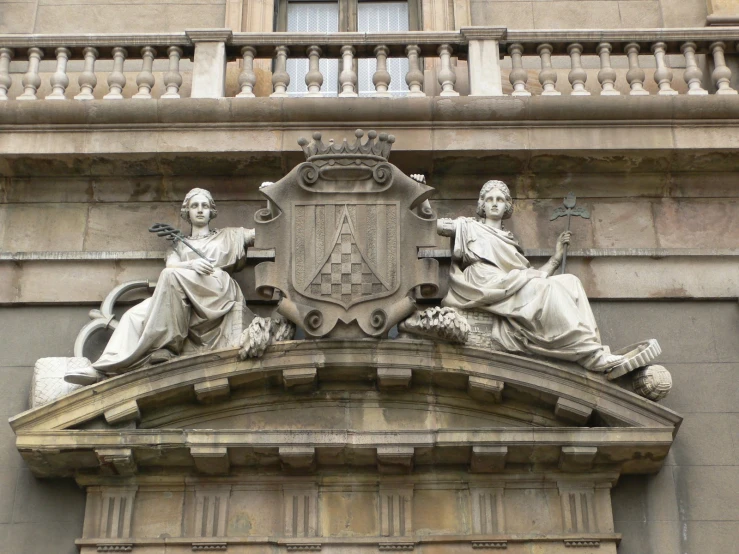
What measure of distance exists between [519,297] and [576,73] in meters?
3.00

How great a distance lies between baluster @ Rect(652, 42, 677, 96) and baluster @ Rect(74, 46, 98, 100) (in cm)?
570

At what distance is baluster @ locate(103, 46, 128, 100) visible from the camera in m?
16.1

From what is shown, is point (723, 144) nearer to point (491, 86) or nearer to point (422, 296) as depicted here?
point (491, 86)

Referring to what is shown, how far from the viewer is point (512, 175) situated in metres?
15.8

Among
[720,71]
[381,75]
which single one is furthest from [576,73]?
[381,75]

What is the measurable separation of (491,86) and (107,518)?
5.76 m

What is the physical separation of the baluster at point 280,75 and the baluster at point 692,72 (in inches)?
160

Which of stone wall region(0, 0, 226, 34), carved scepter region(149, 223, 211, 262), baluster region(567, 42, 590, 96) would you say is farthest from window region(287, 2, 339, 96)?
carved scepter region(149, 223, 211, 262)

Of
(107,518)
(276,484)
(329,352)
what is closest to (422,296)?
(329,352)

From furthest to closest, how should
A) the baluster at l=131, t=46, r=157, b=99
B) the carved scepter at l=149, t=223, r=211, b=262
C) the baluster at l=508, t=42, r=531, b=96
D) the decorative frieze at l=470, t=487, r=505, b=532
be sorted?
the baluster at l=131, t=46, r=157, b=99 < the baluster at l=508, t=42, r=531, b=96 < the carved scepter at l=149, t=223, r=211, b=262 < the decorative frieze at l=470, t=487, r=505, b=532

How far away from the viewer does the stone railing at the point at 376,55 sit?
16156 mm

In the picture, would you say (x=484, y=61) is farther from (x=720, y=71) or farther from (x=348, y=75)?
(x=720, y=71)

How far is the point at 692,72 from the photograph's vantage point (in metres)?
16.3

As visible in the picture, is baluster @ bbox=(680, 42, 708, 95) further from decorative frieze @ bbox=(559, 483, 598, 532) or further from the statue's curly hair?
the statue's curly hair
